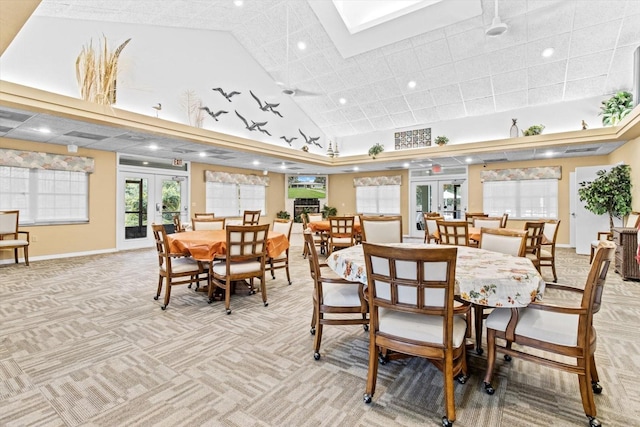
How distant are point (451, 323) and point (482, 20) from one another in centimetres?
624

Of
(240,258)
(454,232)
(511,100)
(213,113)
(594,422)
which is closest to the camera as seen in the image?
(594,422)

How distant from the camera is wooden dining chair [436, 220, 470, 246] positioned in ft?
12.8

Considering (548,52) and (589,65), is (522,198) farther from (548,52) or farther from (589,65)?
(548,52)

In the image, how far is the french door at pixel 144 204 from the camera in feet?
24.8

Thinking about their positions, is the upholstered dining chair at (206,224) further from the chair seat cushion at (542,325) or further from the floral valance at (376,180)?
the floral valance at (376,180)

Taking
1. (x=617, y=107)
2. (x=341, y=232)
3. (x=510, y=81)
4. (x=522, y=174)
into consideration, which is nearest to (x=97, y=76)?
(x=341, y=232)

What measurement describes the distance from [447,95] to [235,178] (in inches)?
266

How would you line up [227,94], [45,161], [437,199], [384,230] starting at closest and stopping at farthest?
[384,230] < [45,161] < [227,94] < [437,199]

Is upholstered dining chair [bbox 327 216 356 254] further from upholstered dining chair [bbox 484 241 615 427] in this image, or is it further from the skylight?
the skylight

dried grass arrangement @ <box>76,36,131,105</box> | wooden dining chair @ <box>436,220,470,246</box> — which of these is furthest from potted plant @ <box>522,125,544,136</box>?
dried grass arrangement @ <box>76,36,131,105</box>

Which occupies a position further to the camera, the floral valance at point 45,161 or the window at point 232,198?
the window at point 232,198

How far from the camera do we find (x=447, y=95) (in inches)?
301

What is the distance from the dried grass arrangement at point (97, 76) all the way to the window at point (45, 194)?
2.87 metres

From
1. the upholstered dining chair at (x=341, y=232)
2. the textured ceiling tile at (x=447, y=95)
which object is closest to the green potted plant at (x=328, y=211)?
the textured ceiling tile at (x=447, y=95)
